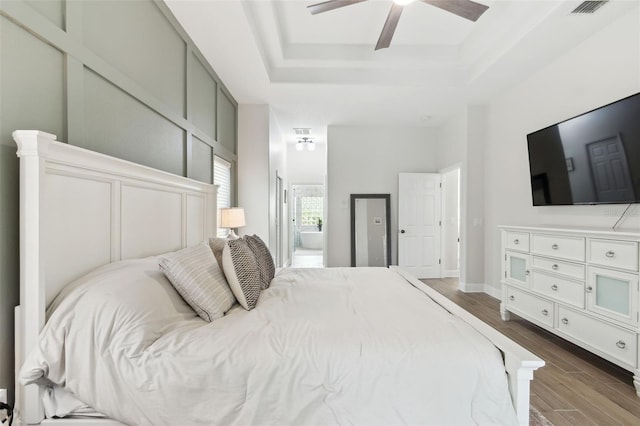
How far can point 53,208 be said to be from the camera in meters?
1.16

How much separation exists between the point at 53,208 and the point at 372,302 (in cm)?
164

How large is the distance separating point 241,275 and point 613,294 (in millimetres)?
2654

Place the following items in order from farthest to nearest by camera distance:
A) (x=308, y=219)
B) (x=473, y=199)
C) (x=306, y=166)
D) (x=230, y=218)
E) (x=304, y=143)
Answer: (x=308, y=219) → (x=306, y=166) → (x=304, y=143) → (x=473, y=199) → (x=230, y=218)

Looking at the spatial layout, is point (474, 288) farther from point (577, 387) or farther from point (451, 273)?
point (577, 387)

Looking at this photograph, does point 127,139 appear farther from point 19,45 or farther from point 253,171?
point 253,171

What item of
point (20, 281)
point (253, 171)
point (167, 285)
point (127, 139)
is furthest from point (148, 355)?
point (253, 171)

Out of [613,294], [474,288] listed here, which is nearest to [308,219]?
[474,288]

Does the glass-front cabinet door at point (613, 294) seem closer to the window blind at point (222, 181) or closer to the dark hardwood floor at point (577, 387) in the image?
the dark hardwood floor at point (577, 387)

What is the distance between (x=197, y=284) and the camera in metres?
1.44

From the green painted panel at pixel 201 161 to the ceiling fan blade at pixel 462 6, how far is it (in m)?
2.38

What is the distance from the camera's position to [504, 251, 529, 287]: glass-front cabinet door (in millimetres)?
2860

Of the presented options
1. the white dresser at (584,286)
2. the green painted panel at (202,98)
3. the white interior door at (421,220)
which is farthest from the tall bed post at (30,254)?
the white interior door at (421,220)

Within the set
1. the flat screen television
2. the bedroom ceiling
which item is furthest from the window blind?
the flat screen television

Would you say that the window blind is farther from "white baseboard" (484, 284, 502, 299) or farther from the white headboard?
"white baseboard" (484, 284, 502, 299)
